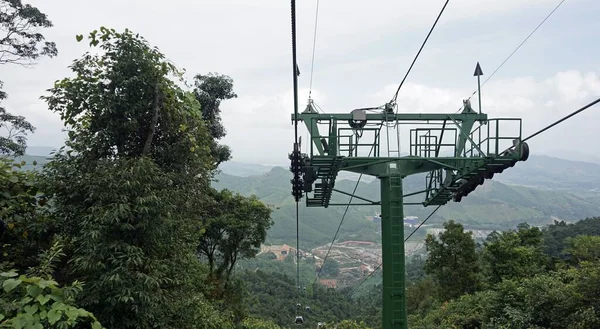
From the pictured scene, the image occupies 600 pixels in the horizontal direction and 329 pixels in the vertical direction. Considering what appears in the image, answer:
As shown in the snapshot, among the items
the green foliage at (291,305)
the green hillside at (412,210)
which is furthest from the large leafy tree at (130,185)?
the green hillside at (412,210)

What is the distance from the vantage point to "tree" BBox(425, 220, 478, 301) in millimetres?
21031

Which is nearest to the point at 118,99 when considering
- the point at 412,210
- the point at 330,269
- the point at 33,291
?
the point at 33,291

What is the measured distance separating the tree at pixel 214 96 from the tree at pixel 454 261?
1305cm

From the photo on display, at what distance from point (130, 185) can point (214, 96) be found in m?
11.9

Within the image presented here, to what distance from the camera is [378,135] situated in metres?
8.06

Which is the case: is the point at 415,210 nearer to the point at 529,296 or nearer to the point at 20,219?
the point at 529,296

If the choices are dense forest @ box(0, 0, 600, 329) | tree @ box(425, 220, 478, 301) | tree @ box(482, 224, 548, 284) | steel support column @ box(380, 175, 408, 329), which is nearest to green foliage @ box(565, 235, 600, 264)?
tree @ box(482, 224, 548, 284)

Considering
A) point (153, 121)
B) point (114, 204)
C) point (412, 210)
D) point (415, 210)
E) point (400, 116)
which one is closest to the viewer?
point (114, 204)

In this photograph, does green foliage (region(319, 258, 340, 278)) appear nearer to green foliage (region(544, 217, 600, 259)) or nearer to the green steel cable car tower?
green foliage (region(544, 217, 600, 259))

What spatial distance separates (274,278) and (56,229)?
35.6 meters

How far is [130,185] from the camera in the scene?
4.53m

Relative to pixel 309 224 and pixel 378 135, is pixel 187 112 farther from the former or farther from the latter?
pixel 309 224

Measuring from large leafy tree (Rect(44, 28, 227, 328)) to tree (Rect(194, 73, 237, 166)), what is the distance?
31.6 ft

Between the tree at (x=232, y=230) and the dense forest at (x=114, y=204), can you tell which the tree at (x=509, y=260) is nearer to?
the dense forest at (x=114, y=204)
